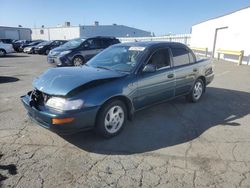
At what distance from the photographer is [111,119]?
4074 millimetres

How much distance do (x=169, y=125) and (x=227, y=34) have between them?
633 inches

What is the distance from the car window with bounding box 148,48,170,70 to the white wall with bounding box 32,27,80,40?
4062 centimetres

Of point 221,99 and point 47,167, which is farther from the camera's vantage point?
point 221,99

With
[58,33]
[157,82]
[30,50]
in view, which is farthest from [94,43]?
[58,33]

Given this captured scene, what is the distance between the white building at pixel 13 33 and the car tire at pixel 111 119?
4453cm

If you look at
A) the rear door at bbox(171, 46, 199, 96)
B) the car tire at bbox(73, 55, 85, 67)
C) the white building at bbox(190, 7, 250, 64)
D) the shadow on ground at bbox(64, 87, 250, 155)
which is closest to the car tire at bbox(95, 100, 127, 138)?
the shadow on ground at bbox(64, 87, 250, 155)

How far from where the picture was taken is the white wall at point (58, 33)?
1744 inches

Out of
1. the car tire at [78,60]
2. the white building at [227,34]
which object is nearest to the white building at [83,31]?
the white building at [227,34]

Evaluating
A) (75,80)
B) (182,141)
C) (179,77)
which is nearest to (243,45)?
(179,77)

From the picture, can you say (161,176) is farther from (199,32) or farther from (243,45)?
(199,32)

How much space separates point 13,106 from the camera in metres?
5.88

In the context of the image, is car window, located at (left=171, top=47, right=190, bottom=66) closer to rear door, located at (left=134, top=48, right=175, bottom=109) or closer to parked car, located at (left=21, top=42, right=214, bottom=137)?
parked car, located at (left=21, top=42, right=214, bottom=137)

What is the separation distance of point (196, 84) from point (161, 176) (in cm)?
384

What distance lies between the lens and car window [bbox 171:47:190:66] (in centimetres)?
547
